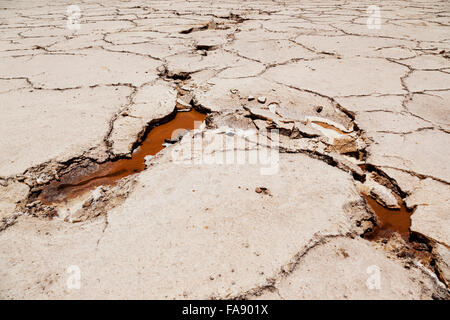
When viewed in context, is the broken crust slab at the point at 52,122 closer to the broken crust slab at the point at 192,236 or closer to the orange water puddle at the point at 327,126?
the broken crust slab at the point at 192,236

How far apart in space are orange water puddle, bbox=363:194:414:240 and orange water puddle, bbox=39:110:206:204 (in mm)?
864

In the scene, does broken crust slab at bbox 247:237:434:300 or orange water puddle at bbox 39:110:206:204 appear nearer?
broken crust slab at bbox 247:237:434:300

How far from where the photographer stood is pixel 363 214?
901mm

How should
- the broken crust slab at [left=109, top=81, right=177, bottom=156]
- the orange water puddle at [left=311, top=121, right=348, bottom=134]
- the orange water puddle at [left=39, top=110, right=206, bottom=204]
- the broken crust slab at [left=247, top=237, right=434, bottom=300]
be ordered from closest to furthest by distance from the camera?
1. the broken crust slab at [left=247, top=237, right=434, bottom=300]
2. the orange water puddle at [left=39, top=110, right=206, bottom=204]
3. the broken crust slab at [left=109, top=81, right=177, bottom=156]
4. the orange water puddle at [left=311, top=121, right=348, bottom=134]

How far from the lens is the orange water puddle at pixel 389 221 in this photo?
0.87 meters

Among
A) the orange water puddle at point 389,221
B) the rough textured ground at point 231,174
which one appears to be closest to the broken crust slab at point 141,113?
the rough textured ground at point 231,174

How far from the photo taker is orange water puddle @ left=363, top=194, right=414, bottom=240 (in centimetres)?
87

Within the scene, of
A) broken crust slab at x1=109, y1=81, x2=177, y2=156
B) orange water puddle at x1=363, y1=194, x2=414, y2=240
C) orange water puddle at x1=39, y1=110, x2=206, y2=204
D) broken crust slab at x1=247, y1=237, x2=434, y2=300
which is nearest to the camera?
broken crust slab at x1=247, y1=237, x2=434, y2=300

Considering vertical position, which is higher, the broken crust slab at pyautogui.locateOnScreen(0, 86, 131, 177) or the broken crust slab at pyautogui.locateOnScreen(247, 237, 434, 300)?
the broken crust slab at pyautogui.locateOnScreen(0, 86, 131, 177)

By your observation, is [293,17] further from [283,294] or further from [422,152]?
[283,294]

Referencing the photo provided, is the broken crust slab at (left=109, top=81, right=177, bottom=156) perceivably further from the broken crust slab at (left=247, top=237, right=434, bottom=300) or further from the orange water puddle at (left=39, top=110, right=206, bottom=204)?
the broken crust slab at (left=247, top=237, right=434, bottom=300)

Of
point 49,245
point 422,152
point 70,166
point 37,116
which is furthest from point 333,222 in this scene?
point 37,116

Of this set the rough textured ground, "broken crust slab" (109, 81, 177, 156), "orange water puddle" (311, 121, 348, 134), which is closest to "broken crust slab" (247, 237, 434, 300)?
the rough textured ground
